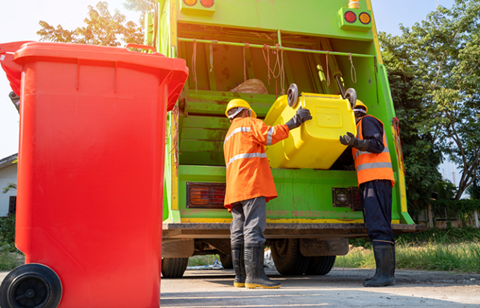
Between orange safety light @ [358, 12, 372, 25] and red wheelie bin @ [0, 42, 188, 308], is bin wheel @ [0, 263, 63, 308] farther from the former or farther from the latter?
orange safety light @ [358, 12, 372, 25]

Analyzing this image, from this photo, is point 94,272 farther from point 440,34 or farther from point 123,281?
point 440,34

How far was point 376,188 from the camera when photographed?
3529 millimetres

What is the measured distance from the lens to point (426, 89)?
635 inches

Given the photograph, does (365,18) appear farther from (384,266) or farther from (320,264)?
(320,264)

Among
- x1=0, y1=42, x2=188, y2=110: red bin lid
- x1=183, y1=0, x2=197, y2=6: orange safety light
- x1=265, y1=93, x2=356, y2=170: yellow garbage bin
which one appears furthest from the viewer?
x1=183, y1=0, x2=197, y2=6: orange safety light

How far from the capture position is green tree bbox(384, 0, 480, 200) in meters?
16.0

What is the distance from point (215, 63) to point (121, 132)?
3518 millimetres

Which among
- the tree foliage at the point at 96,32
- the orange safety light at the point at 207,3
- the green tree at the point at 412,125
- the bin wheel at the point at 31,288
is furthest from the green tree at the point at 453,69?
the bin wheel at the point at 31,288

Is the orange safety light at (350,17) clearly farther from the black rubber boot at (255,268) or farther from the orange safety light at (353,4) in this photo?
the black rubber boot at (255,268)

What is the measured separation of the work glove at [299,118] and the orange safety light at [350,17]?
4.25 feet

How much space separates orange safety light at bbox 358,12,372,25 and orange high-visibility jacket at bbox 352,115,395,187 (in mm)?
1048

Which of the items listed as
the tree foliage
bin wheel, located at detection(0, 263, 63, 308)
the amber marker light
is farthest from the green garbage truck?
the tree foliage

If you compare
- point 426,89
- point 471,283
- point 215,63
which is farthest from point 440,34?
point 471,283

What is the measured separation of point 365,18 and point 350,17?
152mm
